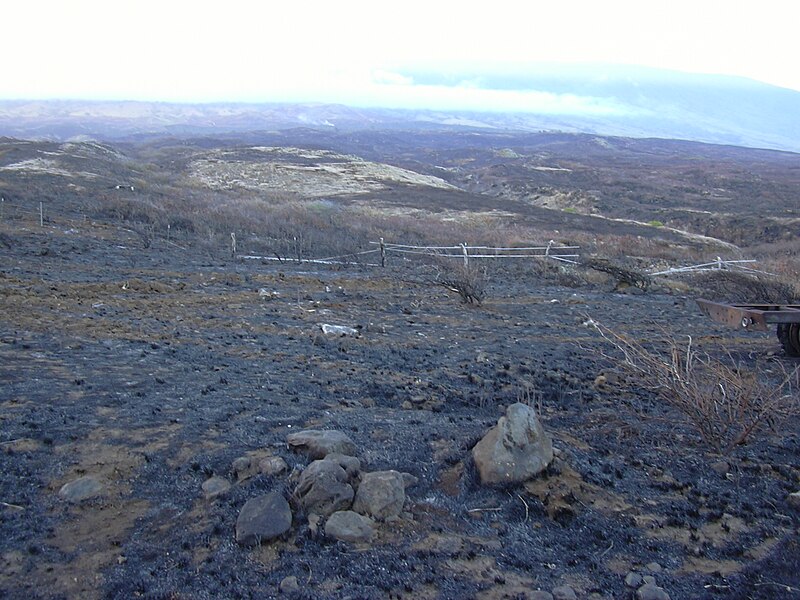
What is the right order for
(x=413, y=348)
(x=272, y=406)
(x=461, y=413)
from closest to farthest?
(x=272, y=406) → (x=461, y=413) → (x=413, y=348)

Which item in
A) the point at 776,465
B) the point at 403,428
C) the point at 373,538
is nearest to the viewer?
the point at 373,538

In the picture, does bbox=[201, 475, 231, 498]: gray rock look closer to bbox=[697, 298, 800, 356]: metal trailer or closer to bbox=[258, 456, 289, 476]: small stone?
bbox=[258, 456, 289, 476]: small stone

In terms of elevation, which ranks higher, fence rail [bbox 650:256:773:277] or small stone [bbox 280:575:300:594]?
small stone [bbox 280:575:300:594]

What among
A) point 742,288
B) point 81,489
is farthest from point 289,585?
point 742,288

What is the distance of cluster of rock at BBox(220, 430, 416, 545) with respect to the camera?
11.2 ft

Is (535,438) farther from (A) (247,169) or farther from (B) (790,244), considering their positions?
(A) (247,169)

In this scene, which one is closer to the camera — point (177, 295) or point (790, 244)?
point (177, 295)

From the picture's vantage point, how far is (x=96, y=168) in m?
35.7

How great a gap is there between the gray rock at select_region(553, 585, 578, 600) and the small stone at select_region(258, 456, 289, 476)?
1800 millimetres

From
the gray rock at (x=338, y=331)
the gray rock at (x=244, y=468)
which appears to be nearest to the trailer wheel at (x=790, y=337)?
the gray rock at (x=338, y=331)

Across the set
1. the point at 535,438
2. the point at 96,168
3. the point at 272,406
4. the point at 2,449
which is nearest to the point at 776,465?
the point at 535,438

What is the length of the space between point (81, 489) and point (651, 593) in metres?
3.12

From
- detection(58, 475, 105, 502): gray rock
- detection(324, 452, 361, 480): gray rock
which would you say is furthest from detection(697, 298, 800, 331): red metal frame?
detection(58, 475, 105, 502): gray rock

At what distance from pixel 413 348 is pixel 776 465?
4.51 m
